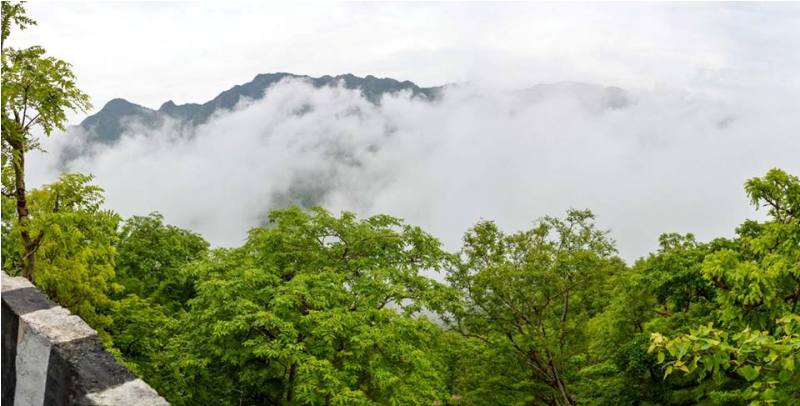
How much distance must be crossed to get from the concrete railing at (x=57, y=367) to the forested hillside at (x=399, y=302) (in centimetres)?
331

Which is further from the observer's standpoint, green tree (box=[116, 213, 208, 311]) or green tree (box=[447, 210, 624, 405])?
green tree (box=[116, 213, 208, 311])

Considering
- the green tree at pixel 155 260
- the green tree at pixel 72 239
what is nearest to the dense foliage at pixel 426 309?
the green tree at pixel 72 239

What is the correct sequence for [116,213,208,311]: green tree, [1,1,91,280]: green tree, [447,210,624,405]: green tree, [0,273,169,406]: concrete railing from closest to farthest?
[0,273,169,406]: concrete railing → [1,1,91,280]: green tree → [447,210,624,405]: green tree → [116,213,208,311]: green tree

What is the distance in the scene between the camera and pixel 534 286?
19.2 metres

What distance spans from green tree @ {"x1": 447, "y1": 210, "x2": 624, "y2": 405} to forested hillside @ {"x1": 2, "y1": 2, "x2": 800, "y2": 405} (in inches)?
2.4

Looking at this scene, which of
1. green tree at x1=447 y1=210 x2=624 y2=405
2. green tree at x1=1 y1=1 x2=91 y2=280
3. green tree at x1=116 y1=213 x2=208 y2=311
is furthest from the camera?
green tree at x1=116 y1=213 x2=208 y2=311

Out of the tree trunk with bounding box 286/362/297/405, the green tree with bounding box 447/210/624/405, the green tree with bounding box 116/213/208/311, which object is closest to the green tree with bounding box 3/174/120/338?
the tree trunk with bounding box 286/362/297/405

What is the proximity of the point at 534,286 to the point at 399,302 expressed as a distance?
7954mm

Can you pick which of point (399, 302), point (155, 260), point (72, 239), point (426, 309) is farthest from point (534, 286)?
point (155, 260)

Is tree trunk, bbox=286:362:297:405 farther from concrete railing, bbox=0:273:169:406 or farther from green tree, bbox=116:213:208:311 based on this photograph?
green tree, bbox=116:213:208:311

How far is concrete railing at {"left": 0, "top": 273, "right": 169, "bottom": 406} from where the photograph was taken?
258 centimetres

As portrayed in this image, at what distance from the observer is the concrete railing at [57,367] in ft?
8.46

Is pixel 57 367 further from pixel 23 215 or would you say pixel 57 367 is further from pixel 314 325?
pixel 23 215

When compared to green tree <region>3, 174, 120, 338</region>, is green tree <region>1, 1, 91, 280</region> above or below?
above
